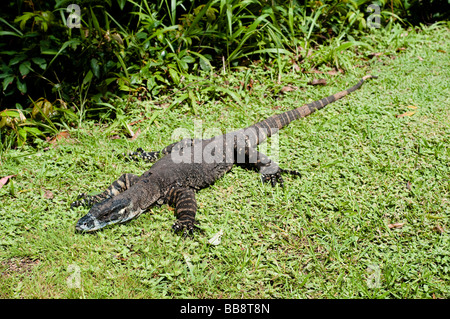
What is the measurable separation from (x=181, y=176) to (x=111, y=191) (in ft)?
2.93

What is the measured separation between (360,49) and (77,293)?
707 cm

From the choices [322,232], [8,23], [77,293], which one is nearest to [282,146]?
[322,232]

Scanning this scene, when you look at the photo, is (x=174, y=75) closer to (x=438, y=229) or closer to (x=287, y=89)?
(x=287, y=89)

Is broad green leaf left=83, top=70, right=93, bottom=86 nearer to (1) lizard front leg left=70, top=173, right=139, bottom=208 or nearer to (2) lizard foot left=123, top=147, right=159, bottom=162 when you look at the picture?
(2) lizard foot left=123, top=147, right=159, bottom=162

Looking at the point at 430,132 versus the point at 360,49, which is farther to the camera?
the point at 360,49

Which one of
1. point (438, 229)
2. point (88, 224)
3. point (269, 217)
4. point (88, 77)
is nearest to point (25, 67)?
point (88, 77)

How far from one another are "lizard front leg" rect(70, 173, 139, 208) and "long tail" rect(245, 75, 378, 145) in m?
1.91

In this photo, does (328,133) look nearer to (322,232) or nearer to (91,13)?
(322,232)

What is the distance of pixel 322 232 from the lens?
4.11 metres

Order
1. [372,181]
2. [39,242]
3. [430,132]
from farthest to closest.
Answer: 1. [430,132]
2. [372,181]
3. [39,242]

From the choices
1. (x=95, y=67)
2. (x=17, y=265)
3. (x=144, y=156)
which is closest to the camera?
(x=17, y=265)

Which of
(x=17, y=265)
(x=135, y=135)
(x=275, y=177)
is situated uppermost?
(x=135, y=135)

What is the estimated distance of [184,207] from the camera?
14.3ft
